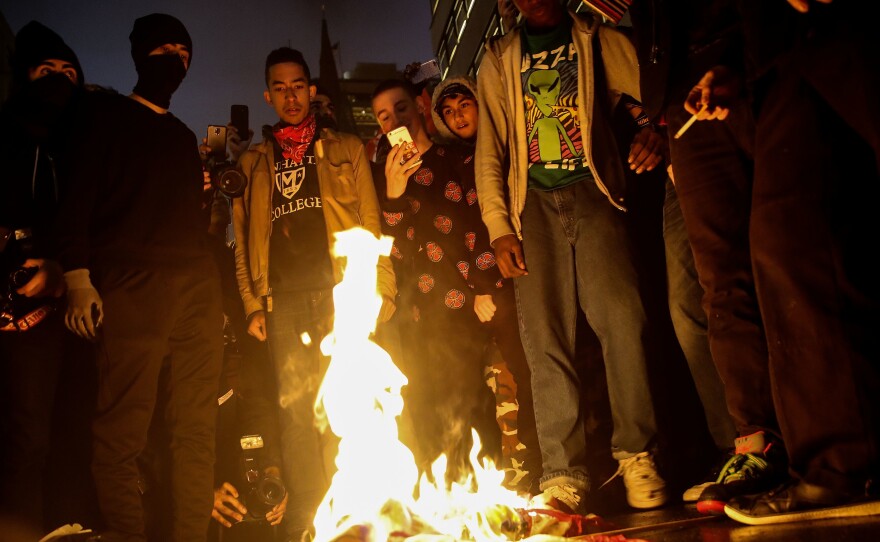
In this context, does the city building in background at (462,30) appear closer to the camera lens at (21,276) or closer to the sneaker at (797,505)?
the camera lens at (21,276)

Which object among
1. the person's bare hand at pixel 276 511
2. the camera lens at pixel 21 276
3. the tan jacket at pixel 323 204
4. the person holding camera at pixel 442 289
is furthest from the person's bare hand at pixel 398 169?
the camera lens at pixel 21 276

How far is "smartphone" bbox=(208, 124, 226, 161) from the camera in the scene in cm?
502

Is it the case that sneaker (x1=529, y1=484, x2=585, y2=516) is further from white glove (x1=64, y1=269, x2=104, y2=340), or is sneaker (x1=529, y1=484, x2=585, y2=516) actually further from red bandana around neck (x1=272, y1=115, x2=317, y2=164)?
red bandana around neck (x1=272, y1=115, x2=317, y2=164)

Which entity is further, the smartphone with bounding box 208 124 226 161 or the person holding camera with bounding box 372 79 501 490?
the smartphone with bounding box 208 124 226 161

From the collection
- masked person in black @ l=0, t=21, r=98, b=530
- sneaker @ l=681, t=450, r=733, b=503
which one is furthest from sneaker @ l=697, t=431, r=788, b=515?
masked person in black @ l=0, t=21, r=98, b=530

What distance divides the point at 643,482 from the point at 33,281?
3.44 meters

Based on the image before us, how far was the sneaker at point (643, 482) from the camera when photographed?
113 inches

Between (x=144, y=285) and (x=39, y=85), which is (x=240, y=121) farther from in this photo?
(x=144, y=285)

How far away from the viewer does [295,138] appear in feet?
15.8

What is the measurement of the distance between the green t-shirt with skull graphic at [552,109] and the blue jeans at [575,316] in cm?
11

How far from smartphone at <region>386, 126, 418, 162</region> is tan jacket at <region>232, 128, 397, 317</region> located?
0.33 m

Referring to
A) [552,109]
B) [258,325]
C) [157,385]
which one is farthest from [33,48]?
[552,109]

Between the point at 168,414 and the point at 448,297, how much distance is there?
1.92 m

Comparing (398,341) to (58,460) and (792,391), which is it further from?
(792,391)
